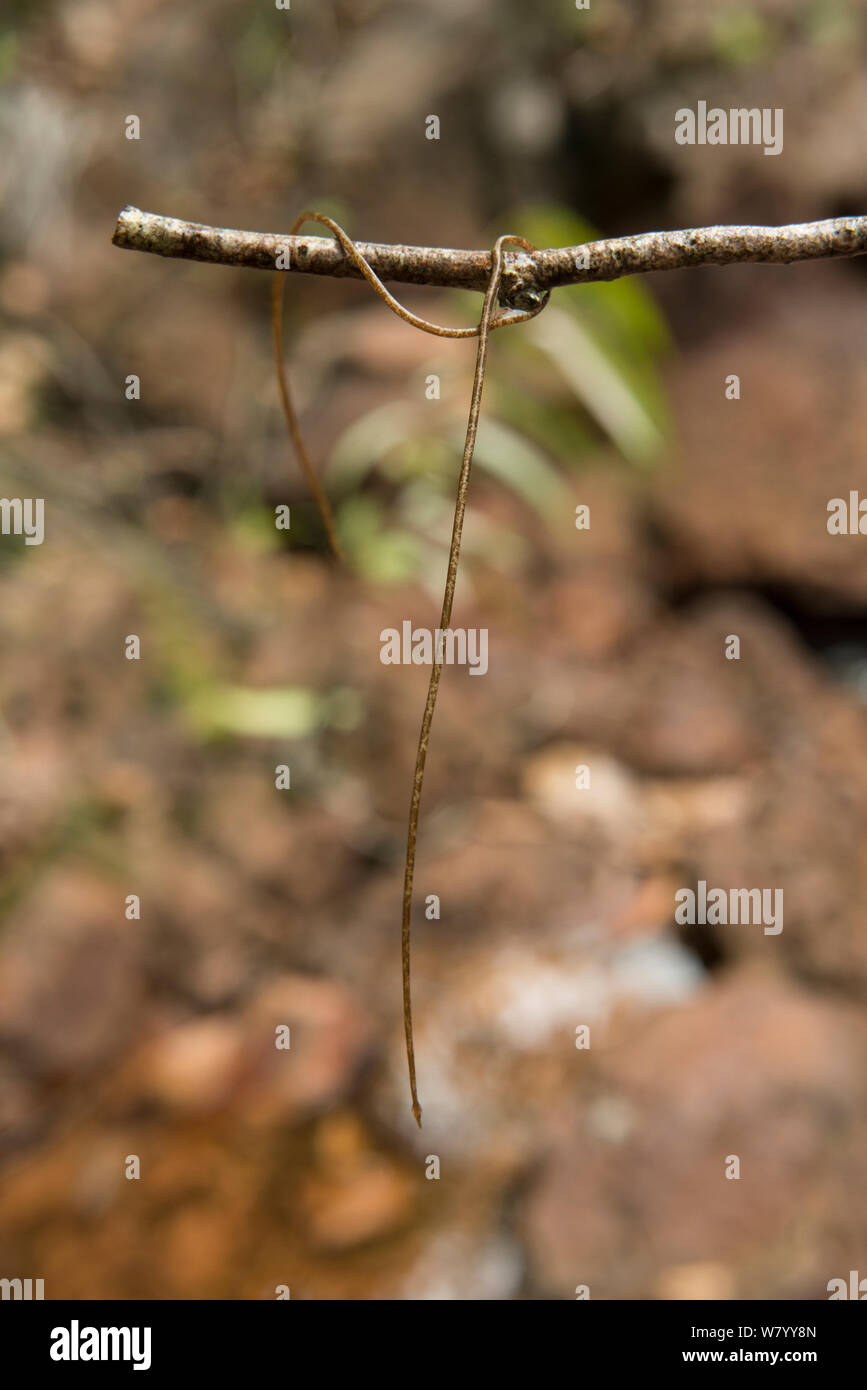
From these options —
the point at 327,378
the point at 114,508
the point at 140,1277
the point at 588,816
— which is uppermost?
the point at 327,378

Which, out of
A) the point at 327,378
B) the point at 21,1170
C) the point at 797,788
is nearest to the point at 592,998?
the point at 797,788

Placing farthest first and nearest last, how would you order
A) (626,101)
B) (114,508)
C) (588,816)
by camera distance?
(626,101), (114,508), (588,816)

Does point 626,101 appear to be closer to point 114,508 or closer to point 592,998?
point 114,508

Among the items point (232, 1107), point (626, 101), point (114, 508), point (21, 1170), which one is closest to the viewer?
point (21, 1170)

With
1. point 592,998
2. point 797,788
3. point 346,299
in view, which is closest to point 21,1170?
point 592,998

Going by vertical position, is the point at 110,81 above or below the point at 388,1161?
above

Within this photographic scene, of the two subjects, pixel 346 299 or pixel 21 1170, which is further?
pixel 346 299
